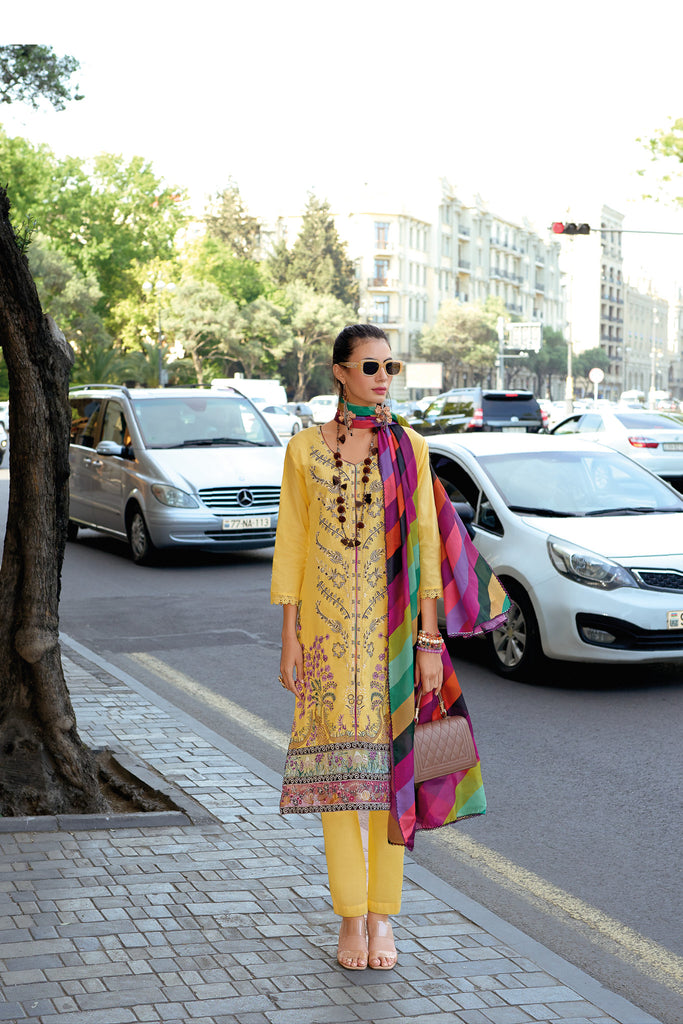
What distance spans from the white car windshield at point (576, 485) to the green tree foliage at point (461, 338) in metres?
92.3

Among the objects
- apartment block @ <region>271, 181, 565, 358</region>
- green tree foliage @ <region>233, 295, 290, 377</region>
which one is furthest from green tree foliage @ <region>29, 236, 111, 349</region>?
apartment block @ <region>271, 181, 565, 358</region>

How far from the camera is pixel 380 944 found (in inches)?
151

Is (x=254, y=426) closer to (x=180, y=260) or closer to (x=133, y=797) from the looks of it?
(x=133, y=797)

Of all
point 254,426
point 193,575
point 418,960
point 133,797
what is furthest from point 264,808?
point 254,426


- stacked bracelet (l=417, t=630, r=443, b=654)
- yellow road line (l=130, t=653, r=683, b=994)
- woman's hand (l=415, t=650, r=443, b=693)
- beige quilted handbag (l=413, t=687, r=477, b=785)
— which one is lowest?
yellow road line (l=130, t=653, r=683, b=994)

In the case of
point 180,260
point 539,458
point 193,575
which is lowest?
point 193,575

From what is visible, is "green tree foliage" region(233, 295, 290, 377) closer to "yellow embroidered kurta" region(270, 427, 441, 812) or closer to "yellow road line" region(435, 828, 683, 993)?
"yellow road line" region(435, 828, 683, 993)

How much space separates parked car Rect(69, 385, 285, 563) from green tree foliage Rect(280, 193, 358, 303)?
7803 cm

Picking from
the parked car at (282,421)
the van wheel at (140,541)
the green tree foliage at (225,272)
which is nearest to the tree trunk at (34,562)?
the van wheel at (140,541)

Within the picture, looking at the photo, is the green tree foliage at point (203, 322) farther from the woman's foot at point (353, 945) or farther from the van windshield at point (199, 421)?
the woman's foot at point (353, 945)

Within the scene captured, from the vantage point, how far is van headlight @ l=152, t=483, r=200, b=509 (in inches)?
547

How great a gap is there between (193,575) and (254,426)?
2602 millimetres

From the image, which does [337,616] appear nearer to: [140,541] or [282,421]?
[140,541]

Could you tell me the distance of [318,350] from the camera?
285ft
